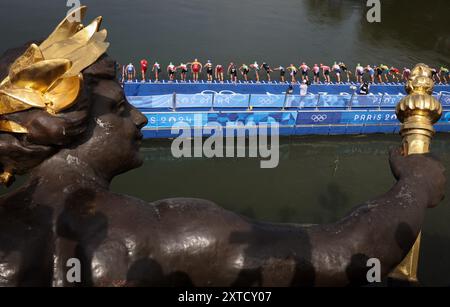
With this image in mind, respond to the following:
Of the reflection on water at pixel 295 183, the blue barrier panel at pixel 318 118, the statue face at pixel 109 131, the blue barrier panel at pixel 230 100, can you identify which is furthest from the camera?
the blue barrier panel at pixel 318 118

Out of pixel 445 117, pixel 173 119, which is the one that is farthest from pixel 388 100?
pixel 173 119

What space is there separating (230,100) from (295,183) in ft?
14.2

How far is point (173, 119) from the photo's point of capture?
17484 millimetres

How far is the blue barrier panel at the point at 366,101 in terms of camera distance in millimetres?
19331

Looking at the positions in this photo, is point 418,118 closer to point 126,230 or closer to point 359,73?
point 126,230

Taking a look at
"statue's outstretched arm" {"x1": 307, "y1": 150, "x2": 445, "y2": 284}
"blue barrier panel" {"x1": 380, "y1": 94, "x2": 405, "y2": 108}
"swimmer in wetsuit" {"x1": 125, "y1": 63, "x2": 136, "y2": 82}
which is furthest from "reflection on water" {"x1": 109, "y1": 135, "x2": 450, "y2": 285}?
"statue's outstretched arm" {"x1": 307, "y1": 150, "x2": 445, "y2": 284}

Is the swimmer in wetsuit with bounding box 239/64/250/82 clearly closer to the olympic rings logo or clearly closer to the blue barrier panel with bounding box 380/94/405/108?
the olympic rings logo

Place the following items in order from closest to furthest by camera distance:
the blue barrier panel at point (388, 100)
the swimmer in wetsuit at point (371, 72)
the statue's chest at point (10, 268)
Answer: the statue's chest at point (10, 268) < the blue barrier panel at point (388, 100) < the swimmer in wetsuit at point (371, 72)

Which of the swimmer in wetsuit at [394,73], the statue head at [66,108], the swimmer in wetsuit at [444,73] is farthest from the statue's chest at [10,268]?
the swimmer in wetsuit at [444,73]

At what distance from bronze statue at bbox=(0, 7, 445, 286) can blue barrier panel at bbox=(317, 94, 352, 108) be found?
16.7m

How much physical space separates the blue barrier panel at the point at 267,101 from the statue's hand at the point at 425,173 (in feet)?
50.6

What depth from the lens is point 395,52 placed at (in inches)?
1342

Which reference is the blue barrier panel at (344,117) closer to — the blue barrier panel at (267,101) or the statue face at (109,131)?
the blue barrier panel at (267,101)
